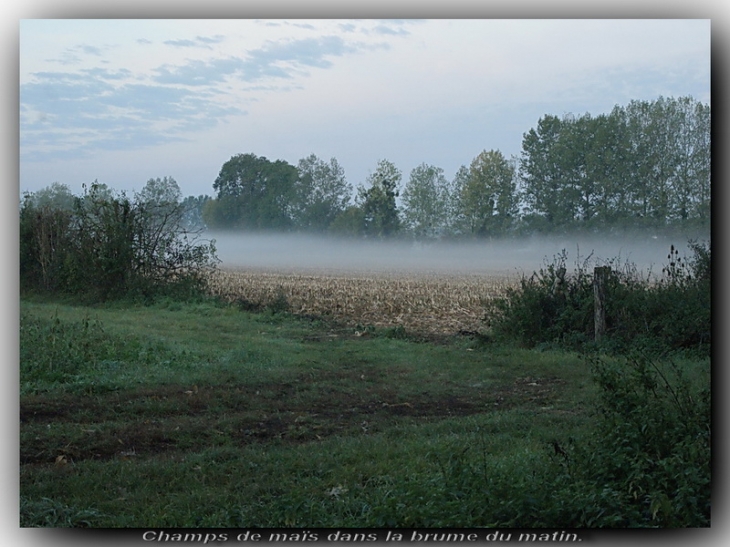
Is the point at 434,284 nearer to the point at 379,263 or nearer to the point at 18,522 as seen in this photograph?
the point at 379,263

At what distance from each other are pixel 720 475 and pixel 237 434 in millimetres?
3319

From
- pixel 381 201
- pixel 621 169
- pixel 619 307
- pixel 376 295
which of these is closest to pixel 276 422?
pixel 376 295

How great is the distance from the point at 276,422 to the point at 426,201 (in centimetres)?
200

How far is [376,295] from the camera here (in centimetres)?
559

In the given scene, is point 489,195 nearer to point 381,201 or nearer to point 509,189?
point 509,189

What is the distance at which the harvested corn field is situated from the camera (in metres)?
5.48

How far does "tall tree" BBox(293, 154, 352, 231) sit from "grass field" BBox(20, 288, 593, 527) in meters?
0.81

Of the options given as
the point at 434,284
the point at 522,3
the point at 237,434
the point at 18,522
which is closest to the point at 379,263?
the point at 434,284

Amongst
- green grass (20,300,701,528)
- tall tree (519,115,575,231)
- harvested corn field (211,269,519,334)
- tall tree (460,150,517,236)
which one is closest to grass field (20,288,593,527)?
green grass (20,300,701,528)

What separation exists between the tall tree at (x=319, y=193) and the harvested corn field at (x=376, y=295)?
1.46 ft

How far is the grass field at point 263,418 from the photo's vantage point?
449 cm

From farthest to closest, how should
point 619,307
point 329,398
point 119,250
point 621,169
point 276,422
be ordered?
point 119,250
point 621,169
point 619,307
point 329,398
point 276,422

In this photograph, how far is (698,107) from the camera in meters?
5.12

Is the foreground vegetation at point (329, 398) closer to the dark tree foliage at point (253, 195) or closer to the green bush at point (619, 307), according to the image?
the green bush at point (619, 307)
